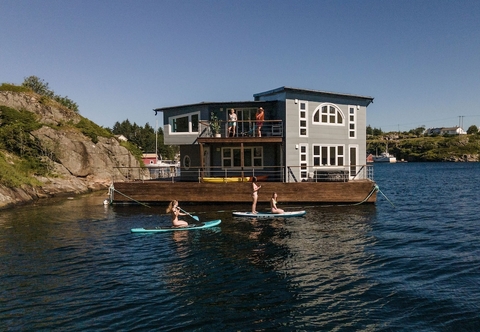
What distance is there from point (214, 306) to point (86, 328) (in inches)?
129

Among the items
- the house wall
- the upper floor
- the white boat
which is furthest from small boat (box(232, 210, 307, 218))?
the white boat

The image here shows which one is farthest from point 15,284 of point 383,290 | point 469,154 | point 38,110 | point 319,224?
point 469,154

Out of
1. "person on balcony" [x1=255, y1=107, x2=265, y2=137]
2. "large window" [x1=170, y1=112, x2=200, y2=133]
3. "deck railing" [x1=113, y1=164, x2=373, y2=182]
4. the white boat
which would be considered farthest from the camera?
the white boat

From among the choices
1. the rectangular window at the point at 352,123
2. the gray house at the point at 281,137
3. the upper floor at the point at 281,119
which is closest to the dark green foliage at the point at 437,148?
the rectangular window at the point at 352,123

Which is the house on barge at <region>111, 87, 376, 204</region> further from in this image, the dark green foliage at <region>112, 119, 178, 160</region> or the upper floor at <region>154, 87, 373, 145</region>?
the dark green foliage at <region>112, 119, 178, 160</region>

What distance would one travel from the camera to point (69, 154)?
4506 centimetres

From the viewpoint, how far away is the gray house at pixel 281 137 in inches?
1114

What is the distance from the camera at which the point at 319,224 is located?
20.9 metres

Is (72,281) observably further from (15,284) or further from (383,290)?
(383,290)

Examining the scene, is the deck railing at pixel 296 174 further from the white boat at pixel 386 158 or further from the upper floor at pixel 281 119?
the white boat at pixel 386 158

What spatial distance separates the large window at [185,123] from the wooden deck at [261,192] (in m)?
6.00

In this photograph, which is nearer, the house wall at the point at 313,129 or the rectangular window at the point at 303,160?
the house wall at the point at 313,129

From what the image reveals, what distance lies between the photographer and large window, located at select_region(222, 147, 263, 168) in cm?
3047

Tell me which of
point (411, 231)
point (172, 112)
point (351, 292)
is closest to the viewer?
point (351, 292)
